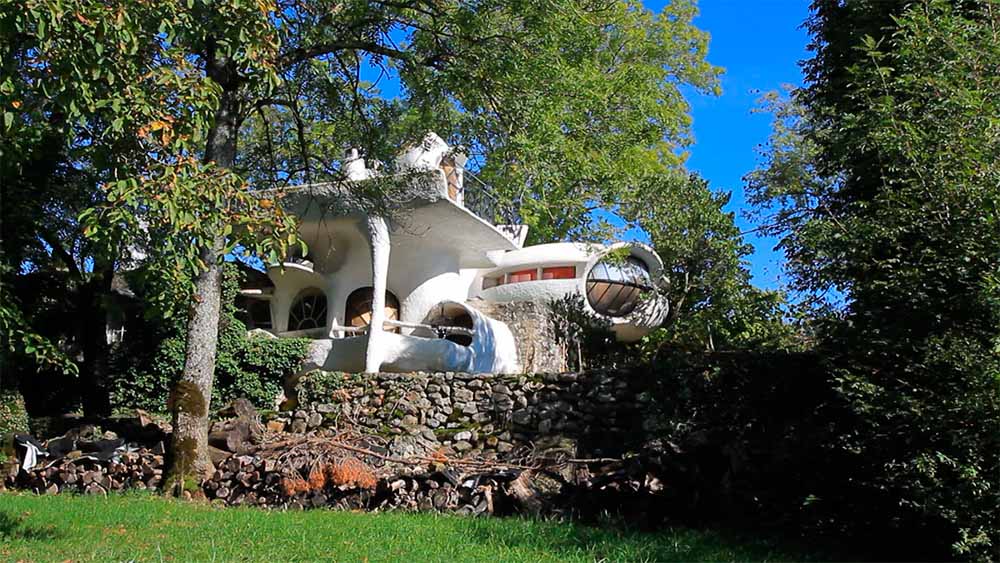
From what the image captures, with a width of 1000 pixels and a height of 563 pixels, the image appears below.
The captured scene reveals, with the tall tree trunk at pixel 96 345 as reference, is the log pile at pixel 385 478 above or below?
below

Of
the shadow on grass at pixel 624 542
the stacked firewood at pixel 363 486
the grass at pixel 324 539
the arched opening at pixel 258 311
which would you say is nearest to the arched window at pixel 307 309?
the arched opening at pixel 258 311

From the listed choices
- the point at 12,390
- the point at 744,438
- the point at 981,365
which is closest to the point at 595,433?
the point at 744,438

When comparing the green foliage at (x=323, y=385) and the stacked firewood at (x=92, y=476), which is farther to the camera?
the green foliage at (x=323, y=385)

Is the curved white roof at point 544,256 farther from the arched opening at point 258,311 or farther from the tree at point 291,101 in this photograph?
the arched opening at point 258,311

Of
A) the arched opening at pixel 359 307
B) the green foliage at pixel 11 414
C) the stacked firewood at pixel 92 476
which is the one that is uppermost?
the arched opening at pixel 359 307

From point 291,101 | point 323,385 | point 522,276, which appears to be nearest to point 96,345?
point 323,385

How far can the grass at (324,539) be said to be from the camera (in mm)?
6449

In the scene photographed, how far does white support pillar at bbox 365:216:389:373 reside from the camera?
54.6 ft

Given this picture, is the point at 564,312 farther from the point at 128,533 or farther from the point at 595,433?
the point at 128,533

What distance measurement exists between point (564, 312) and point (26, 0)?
14.6 meters

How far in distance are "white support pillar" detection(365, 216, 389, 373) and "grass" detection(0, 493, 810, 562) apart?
762cm

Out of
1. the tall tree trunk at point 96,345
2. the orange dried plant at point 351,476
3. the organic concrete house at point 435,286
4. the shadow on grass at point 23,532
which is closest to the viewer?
the shadow on grass at point 23,532

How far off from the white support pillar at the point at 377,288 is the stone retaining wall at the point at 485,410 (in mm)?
1645

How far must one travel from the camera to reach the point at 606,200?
1504 cm
